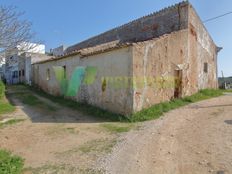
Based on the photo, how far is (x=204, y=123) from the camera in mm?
9156

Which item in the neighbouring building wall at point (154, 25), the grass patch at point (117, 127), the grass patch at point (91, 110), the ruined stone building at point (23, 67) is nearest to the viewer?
the grass patch at point (117, 127)

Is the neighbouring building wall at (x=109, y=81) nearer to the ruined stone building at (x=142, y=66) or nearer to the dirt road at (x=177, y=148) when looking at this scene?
the ruined stone building at (x=142, y=66)

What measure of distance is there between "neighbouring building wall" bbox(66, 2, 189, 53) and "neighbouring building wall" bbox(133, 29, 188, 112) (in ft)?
3.77

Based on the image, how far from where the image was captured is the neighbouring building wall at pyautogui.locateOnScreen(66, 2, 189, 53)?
14773 mm

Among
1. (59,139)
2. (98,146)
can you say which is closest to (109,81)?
(59,139)

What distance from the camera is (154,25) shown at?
642 inches

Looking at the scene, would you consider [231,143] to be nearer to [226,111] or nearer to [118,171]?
[118,171]

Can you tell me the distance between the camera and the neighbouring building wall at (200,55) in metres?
15.5

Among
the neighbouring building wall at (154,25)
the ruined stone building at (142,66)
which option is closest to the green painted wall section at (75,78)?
the ruined stone building at (142,66)

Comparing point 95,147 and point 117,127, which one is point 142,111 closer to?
point 117,127

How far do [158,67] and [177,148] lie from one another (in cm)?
596

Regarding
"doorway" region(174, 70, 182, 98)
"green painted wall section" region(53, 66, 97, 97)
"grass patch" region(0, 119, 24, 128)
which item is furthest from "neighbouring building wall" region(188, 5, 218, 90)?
"grass patch" region(0, 119, 24, 128)

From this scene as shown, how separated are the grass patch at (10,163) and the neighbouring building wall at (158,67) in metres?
5.54

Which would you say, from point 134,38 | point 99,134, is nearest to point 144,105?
point 99,134
